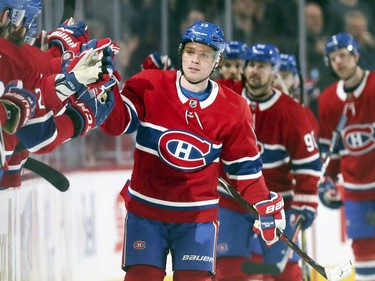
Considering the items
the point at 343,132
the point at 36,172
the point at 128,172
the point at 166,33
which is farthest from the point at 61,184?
the point at 166,33

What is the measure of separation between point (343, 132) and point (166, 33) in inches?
79.9

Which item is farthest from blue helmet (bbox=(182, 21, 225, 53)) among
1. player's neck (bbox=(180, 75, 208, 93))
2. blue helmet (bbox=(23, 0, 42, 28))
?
blue helmet (bbox=(23, 0, 42, 28))

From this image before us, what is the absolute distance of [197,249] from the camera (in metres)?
4.07

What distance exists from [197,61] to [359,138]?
7.30 feet

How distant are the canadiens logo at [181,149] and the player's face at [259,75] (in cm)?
139

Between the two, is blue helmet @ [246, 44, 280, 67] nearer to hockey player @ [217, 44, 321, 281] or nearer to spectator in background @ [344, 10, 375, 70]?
hockey player @ [217, 44, 321, 281]

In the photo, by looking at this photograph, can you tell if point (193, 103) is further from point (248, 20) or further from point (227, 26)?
point (248, 20)

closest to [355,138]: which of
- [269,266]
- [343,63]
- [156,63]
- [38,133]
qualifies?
[343,63]

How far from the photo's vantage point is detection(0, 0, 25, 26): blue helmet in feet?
9.76

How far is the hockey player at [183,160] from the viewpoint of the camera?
4059 millimetres

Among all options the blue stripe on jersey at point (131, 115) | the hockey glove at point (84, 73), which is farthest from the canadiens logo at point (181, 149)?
the hockey glove at point (84, 73)

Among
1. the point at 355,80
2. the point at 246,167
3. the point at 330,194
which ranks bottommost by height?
the point at 330,194

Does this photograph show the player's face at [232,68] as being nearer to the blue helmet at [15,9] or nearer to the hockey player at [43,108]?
the hockey player at [43,108]

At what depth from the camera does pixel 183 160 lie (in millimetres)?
4074
